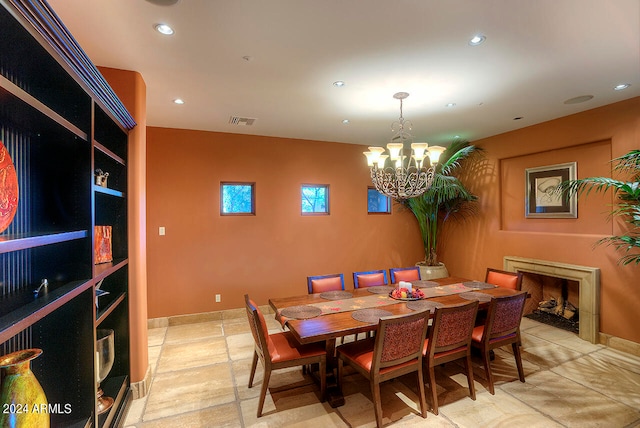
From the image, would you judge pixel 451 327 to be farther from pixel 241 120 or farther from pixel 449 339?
pixel 241 120

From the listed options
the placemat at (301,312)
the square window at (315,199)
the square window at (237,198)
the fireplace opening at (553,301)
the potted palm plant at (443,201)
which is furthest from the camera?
the square window at (315,199)

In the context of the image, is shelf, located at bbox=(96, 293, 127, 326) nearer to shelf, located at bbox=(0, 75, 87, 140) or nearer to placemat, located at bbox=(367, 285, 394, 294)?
shelf, located at bbox=(0, 75, 87, 140)

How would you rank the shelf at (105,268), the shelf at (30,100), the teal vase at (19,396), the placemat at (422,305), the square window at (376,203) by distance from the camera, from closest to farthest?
the shelf at (30,100) < the teal vase at (19,396) < the shelf at (105,268) < the placemat at (422,305) < the square window at (376,203)

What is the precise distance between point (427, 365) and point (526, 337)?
2275 millimetres

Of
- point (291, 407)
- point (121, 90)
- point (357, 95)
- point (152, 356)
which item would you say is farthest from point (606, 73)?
point (152, 356)

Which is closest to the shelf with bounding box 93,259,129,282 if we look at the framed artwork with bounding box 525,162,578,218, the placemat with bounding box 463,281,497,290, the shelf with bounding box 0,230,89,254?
the shelf with bounding box 0,230,89,254

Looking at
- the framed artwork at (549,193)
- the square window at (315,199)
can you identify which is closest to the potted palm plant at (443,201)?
the framed artwork at (549,193)

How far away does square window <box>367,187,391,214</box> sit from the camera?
18.3ft

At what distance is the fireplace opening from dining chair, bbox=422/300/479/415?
2.55 m

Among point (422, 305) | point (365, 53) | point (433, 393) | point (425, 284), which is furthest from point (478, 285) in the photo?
point (365, 53)

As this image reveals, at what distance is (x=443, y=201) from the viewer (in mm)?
5098

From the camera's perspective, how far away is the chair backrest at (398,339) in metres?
2.05

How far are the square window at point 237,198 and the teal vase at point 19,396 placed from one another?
3350 mm

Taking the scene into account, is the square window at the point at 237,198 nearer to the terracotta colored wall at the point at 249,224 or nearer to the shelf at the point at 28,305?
the terracotta colored wall at the point at 249,224
